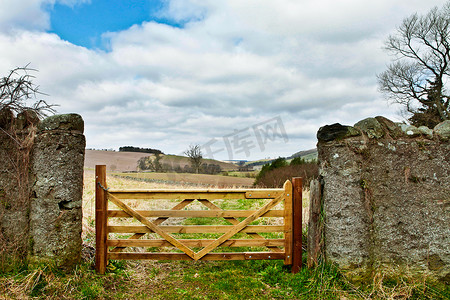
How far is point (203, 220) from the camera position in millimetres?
9805

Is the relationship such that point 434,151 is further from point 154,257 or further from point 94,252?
point 94,252

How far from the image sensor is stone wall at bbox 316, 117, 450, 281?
4668 millimetres

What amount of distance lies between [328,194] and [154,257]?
10.0ft

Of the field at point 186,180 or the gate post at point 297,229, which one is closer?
the gate post at point 297,229

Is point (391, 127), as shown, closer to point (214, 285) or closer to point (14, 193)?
point (214, 285)

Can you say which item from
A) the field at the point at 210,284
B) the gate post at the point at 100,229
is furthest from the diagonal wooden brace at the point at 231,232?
the gate post at the point at 100,229

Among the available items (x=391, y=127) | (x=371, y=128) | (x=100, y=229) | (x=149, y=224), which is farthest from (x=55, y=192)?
(x=391, y=127)

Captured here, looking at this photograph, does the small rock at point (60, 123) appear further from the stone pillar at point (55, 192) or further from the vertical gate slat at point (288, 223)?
the vertical gate slat at point (288, 223)

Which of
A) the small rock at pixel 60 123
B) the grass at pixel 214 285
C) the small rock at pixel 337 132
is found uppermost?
the small rock at pixel 60 123

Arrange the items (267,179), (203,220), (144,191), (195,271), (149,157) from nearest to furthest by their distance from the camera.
→ (144,191) → (195,271) → (203,220) → (267,179) → (149,157)

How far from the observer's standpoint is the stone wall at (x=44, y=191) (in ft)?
15.8

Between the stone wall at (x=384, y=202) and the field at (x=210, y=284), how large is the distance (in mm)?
276

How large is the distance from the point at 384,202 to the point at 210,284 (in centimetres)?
305

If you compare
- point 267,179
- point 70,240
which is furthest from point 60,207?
point 267,179
